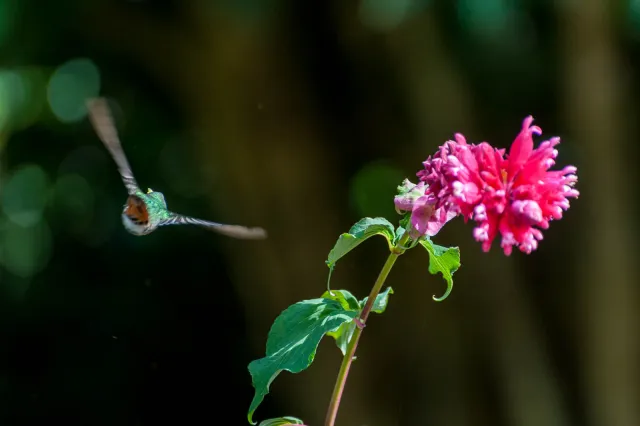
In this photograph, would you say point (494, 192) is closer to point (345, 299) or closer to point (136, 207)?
point (345, 299)

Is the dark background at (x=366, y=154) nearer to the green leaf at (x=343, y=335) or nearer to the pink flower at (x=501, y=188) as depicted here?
the green leaf at (x=343, y=335)

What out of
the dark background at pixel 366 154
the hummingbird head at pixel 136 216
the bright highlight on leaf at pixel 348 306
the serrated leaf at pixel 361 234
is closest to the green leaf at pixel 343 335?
the bright highlight on leaf at pixel 348 306

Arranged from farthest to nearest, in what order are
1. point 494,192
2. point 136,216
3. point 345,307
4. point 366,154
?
point 366,154 < point 136,216 < point 345,307 < point 494,192

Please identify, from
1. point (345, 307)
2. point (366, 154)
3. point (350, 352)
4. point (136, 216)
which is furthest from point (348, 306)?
point (366, 154)

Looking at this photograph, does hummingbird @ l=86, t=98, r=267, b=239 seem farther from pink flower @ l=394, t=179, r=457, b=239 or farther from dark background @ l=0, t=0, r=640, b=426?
dark background @ l=0, t=0, r=640, b=426

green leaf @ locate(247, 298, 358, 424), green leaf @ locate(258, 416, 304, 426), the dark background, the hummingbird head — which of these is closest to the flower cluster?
green leaf @ locate(247, 298, 358, 424)

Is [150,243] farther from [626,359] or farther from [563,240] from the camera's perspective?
[626,359]

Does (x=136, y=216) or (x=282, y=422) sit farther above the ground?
(x=136, y=216)

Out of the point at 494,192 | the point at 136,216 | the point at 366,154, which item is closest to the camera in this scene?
the point at 494,192
